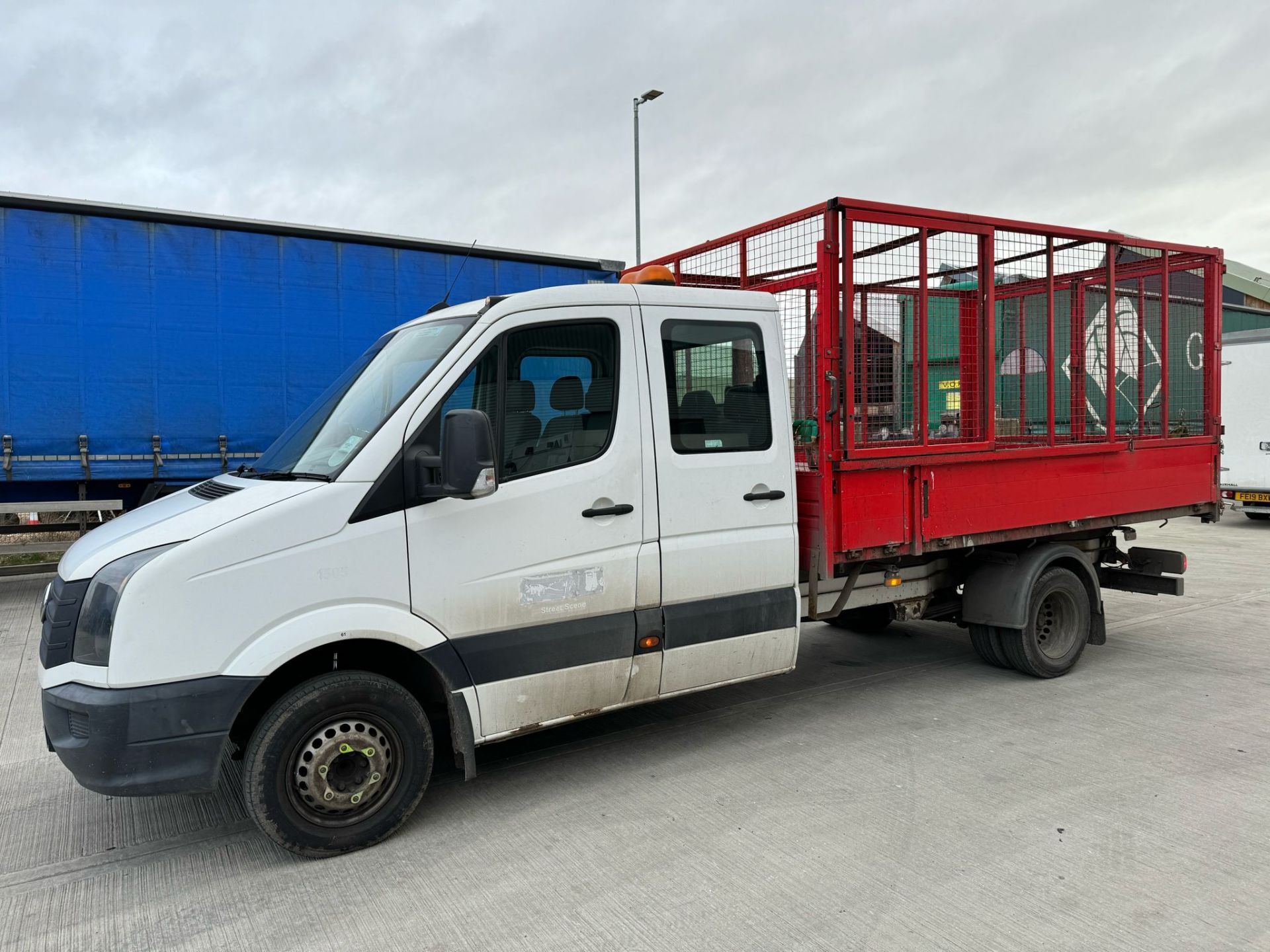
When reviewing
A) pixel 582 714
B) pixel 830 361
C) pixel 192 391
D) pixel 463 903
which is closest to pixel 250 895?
pixel 463 903

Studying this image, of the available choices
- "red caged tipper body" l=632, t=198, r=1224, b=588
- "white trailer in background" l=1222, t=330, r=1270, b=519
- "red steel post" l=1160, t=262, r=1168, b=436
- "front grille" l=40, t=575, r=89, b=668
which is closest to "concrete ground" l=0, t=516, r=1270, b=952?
"front grille" l=40, t=575, r=89, b=668

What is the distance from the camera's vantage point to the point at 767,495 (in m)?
4.62

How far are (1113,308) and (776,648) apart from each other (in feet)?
12.0

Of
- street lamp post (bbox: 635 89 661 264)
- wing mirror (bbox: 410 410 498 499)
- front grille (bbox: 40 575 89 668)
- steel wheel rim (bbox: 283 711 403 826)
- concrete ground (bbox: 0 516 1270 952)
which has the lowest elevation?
concrete ground (bbox: 0 516 1270 952)

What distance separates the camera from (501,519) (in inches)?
152

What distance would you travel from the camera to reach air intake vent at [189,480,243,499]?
12.5 ft

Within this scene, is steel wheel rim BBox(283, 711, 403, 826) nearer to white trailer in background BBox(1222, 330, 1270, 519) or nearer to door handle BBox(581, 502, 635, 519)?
door handle BBox(581, 502, 635, 519)

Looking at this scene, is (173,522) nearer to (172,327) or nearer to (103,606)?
(103,606)

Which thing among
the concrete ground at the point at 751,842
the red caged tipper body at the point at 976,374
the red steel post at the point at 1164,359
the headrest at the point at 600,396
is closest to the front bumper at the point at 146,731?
the concrete ground at the point at 751,842

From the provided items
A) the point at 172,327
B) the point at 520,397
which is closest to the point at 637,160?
the point at 172,327

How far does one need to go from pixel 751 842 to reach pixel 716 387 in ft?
7.14

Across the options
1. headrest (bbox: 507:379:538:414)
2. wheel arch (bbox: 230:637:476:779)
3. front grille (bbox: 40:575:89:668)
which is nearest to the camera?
front grille (bbox: 40:575:89:668)

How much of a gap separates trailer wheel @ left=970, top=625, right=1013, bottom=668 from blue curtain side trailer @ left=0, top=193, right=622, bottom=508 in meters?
7.27

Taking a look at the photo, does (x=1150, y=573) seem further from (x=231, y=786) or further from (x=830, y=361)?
(x=231, y=786)
